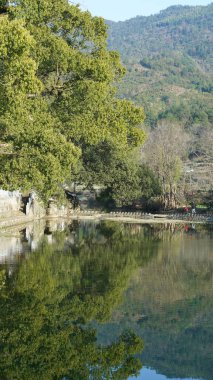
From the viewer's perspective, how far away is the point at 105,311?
19453 millimetres

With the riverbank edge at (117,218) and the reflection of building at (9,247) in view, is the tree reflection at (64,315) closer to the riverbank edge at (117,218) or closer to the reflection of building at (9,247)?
the reflection of building at (9,247)

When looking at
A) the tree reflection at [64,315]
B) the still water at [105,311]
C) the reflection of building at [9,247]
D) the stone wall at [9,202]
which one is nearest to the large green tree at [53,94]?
the tree reflection at [64,315]

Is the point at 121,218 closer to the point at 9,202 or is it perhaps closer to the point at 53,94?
the point at 9,202

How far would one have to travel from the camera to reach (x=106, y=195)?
69.1 m

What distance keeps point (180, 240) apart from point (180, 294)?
17.4 metres

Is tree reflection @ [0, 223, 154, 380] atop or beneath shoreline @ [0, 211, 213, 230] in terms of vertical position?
atop

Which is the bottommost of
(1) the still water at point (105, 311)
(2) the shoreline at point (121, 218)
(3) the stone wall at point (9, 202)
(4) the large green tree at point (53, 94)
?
(2) the shoreline at point (121, 218)

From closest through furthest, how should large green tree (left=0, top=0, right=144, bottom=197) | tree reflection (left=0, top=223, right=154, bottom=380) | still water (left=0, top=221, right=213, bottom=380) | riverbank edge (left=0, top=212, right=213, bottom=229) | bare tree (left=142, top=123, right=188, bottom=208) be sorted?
tree reflection (left=0, top=223, right=154, bottom=380) → still water (left=0, top=221, right=213, bottom=380) → large green tree (left=0, top=0, right=144, bottom=197) → riverbank edge (left=0, top=212, right=213, bottom=229) → bare tree (left=142, top=123, right=188, bottom=208)

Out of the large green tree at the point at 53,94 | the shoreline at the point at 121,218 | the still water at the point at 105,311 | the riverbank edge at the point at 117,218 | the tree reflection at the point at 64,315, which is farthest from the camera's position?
the shoreline at the point at 121,218

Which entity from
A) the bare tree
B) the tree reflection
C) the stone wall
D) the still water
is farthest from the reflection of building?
the bare tree

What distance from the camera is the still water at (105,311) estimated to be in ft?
48.3

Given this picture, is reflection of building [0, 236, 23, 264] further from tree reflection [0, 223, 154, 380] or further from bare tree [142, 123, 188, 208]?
bare tree [142, 123, 188, 208]

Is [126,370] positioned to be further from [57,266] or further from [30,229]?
[30,229]

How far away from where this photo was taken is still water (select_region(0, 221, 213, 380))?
1471 cm
